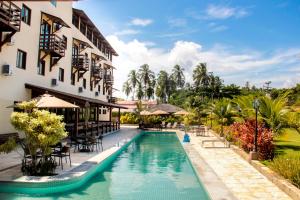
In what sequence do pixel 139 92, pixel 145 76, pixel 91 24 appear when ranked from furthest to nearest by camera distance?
pixel 145 76 → pixel 139 92 → pixel 91 24

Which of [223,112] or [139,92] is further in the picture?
[139,92]

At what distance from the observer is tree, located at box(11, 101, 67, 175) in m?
8.74

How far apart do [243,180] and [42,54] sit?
15536 mm

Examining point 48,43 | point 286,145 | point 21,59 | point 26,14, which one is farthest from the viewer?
point 48,43

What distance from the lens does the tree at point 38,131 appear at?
8.74 metres

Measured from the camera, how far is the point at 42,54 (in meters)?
19.1

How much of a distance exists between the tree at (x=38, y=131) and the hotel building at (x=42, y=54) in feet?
11.8

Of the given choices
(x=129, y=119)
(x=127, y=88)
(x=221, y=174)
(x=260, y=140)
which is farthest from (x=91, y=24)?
(x=127, y=88)

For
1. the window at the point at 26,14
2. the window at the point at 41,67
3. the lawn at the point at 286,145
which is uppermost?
the window at the point at 26,14

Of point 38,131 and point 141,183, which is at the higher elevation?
point 38,131

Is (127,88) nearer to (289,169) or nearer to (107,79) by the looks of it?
(107,79)

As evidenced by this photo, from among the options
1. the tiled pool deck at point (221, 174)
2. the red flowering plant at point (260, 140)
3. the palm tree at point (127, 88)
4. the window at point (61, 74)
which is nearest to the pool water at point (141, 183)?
the tiled pool deck at point (221, 174)

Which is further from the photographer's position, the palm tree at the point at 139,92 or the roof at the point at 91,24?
the palm tree at the point at 139,92

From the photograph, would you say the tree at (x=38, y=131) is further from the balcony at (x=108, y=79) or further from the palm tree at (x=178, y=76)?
the palm tree at (x=178, y=76)
